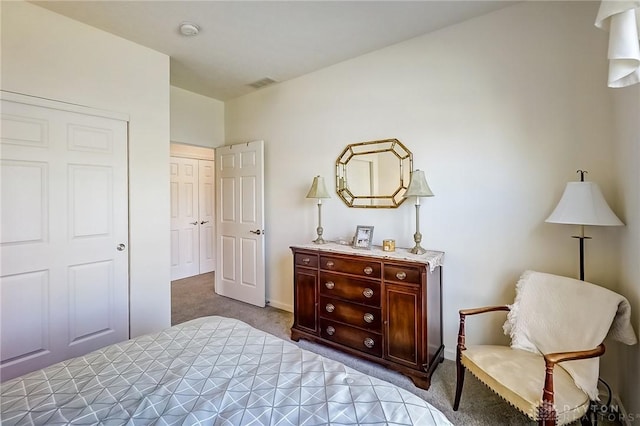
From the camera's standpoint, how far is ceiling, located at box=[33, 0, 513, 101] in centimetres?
223

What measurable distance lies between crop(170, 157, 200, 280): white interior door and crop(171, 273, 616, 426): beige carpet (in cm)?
112

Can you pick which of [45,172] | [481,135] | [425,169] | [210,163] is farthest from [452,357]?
[210,163]

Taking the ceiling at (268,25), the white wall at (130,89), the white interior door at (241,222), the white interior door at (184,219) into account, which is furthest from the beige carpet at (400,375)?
the ceiling at (268,25)

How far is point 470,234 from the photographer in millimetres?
2428

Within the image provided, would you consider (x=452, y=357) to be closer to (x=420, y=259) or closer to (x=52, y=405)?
(x=420, y=259)

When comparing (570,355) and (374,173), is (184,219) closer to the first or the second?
(374,173)

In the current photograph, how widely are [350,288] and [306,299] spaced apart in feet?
1.70

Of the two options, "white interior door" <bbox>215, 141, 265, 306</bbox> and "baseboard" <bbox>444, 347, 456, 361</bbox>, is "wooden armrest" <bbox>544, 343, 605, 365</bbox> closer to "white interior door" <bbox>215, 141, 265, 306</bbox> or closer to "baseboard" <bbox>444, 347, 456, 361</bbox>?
"baseboard" <bbox>444, 347, 456, 361</bbox>

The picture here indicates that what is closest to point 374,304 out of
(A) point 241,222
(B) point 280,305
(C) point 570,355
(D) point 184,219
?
(C) point 570,355

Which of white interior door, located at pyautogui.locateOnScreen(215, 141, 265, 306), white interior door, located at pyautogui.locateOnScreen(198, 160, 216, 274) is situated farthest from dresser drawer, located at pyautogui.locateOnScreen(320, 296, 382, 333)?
white interior door, located at pyautogui.locateOnScreen(198, 160, 216, 274)

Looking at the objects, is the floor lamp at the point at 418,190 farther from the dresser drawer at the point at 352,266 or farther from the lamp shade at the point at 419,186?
the dresser drawer at the point at 352,266

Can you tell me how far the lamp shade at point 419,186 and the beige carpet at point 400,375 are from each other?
140cm

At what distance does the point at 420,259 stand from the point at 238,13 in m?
2.32

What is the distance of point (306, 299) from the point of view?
2803 mm
